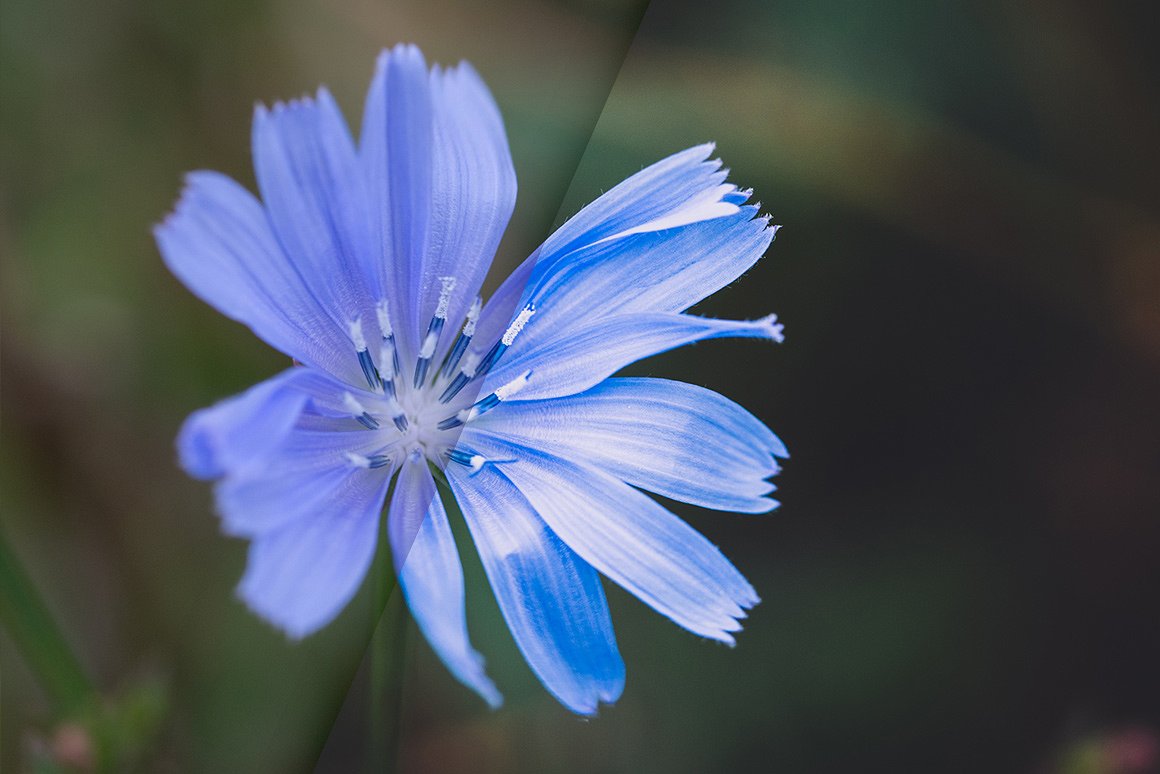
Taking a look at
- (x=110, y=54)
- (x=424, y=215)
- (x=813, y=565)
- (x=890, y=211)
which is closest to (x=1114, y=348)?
(x=890, y=211)

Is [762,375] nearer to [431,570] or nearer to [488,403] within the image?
[488,403]

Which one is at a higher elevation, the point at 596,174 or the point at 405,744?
the point at 596,174

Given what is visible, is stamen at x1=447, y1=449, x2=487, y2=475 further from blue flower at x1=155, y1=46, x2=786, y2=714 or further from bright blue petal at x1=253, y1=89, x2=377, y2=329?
bright blue petal at x1=253, y1=89, x2=377, y2=329

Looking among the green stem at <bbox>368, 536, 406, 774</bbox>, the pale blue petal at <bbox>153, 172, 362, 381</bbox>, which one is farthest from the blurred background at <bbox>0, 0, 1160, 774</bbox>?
the pale blue petal at <bbox>153, 172, 362, 381</bbox>

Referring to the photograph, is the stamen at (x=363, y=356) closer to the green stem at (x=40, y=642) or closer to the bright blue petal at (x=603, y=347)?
the bright blue petal at (x=603, y=347)

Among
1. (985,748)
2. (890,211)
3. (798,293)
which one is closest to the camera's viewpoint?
(798,293)

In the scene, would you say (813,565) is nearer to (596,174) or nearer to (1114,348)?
(1114,348)

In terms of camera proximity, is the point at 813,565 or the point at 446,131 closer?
the point at 446,131
